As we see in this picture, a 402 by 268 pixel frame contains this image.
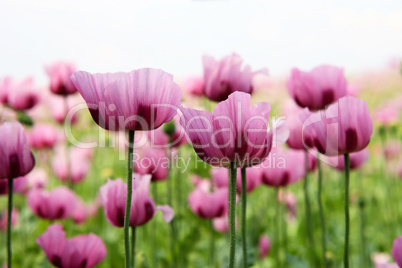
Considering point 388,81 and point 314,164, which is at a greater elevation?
point 388,81

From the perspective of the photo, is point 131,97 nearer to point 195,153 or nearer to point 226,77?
point 226,77

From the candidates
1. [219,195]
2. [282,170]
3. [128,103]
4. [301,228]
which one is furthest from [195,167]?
[301,228]

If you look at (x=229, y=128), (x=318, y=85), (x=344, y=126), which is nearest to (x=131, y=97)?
(x=229, y=128)

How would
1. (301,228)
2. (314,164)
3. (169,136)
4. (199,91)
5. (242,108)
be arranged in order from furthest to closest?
(301,228) < (199,91) < (314,164) < (169,136) < (242,108)

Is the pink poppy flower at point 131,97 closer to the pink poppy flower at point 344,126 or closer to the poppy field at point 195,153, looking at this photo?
the poppy field at point 195,153

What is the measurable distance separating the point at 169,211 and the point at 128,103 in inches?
10.1

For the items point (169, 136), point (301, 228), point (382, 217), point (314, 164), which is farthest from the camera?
point (382, 217)

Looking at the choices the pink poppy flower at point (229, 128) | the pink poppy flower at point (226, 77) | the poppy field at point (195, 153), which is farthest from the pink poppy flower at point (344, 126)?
the pink poppy flower at point (226, 77)

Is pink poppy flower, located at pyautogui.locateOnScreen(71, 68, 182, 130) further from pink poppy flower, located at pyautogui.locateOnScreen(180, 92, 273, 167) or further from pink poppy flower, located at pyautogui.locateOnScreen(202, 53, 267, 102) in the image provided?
pink poppy flower, located at pyautogui.locateOnScreen(202, 53, 267, 102)

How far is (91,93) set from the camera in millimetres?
744

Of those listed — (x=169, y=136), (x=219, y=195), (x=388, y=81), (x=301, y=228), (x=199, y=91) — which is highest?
(x=388, y=81)

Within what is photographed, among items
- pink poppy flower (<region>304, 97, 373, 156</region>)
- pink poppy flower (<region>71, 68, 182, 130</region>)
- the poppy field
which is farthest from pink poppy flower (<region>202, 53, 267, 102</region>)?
pink poppy flower (<region>71, 68, 182, 130</region>)

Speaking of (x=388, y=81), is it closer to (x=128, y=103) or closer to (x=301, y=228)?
(x=301, y=228)

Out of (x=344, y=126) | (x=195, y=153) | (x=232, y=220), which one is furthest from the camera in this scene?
(x=195, y=153)
